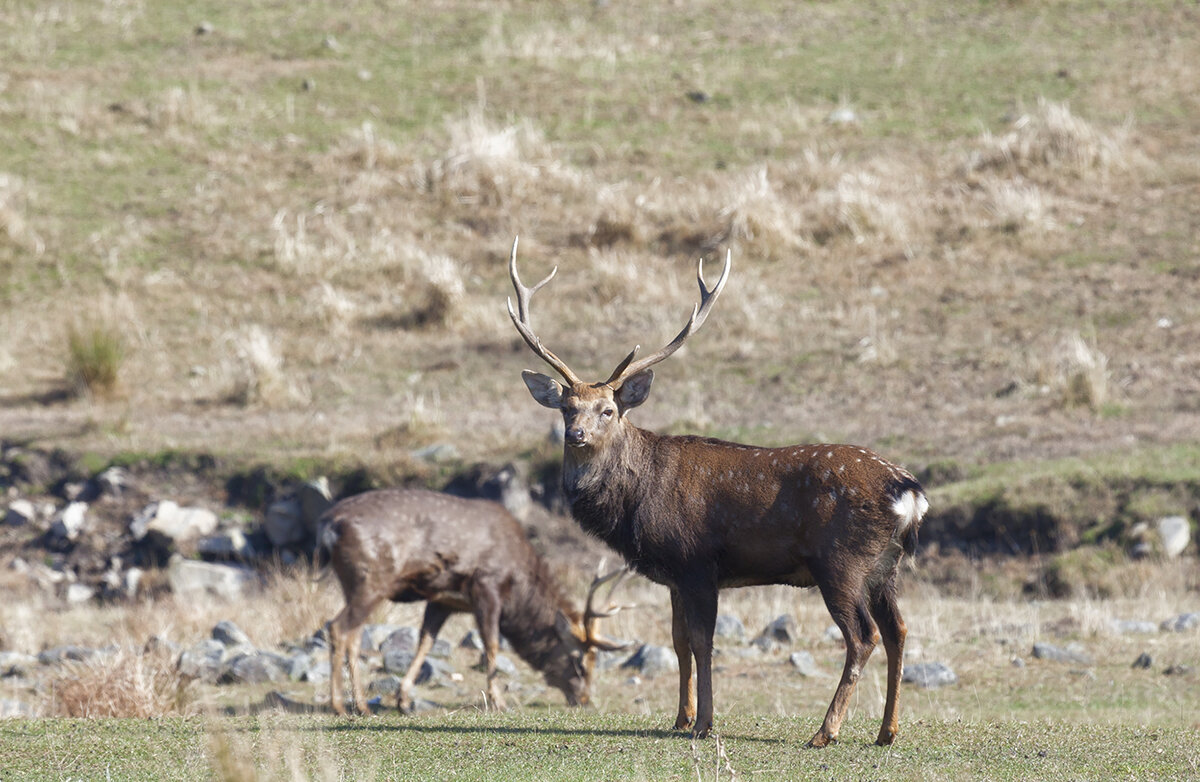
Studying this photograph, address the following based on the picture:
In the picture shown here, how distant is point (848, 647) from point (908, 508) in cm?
94

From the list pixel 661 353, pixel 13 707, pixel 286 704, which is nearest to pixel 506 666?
pixel 286 704

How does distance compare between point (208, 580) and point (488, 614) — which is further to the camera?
point (208, 580)

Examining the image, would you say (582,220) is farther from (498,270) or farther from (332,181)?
(332,181)

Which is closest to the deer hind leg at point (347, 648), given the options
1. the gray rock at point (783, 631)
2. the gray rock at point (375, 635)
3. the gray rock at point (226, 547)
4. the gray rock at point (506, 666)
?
the gray rock at point (375, 635)

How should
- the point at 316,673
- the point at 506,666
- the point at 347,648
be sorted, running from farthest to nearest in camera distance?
1. the point at 506,666
2. the point at 316,673
3. the point at 347,648

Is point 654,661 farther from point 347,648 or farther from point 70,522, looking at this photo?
point 70,522

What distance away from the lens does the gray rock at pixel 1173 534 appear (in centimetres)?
1675

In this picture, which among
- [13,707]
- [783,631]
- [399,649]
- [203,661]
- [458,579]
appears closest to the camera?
[13,707]

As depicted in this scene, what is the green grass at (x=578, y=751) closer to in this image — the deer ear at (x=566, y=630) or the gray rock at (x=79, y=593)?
the deer ear at (x=566, y=630)

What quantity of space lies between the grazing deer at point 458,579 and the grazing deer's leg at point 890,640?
4242 mm

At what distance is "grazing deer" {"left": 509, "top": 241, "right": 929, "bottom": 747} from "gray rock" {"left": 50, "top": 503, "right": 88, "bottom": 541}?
1273 cm

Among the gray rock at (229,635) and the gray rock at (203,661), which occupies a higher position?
the gray rock at (203,661)

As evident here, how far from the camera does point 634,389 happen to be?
398 inches

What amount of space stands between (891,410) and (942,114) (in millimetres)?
14144
